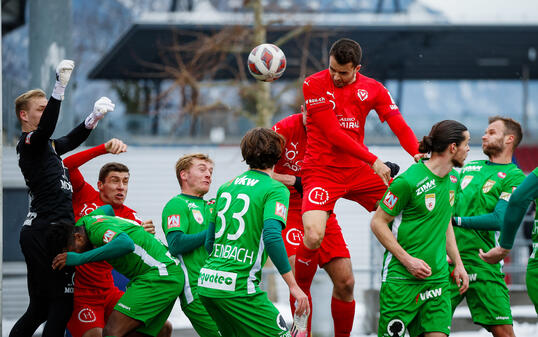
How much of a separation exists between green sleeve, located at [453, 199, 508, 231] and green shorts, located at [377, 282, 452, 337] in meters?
1.15

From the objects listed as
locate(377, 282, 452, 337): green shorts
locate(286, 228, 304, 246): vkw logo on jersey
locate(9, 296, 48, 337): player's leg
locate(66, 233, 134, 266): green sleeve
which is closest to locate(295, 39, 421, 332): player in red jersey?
locate(286, 228, 304, 246): vkw logo on jersey

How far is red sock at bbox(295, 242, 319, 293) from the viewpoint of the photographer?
20.7ft

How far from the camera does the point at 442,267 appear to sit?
5363mm

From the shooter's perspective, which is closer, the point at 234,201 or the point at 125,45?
the point at 234,201

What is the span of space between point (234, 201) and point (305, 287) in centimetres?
202

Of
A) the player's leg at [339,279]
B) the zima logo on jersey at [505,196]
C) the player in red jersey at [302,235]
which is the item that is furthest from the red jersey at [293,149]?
the zima logo on jersey at [505,196]

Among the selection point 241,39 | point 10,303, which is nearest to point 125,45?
point 241,39

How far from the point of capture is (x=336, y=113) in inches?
250

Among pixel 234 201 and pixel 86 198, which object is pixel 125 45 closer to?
pixel 86 198

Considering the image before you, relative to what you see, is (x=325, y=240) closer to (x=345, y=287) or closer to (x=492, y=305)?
(x=345, y=287)

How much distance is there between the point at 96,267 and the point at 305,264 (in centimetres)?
194

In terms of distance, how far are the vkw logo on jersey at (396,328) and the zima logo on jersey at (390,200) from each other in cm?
87

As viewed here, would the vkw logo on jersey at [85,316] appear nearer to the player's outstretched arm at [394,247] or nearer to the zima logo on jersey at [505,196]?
the player's outstretched arm at [394,247]

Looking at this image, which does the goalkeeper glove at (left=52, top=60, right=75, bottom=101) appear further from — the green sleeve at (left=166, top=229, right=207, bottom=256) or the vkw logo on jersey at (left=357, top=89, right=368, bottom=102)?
the vkw logo on jersey at (left=357, top=89, right=368, bottom=102)
